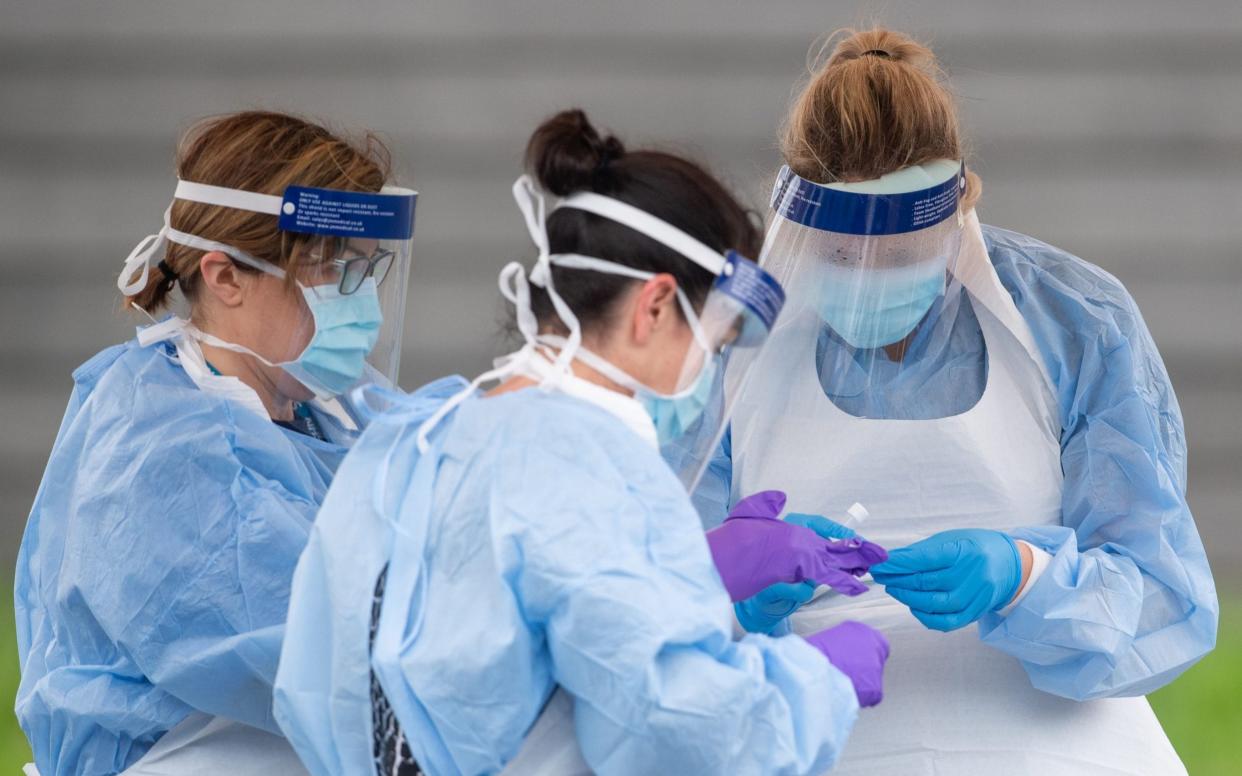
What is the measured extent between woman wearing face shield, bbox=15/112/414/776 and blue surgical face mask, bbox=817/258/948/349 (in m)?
0.60

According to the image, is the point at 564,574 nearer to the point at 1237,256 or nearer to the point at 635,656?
the point at 635,656

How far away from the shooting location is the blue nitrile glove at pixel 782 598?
1735 mm

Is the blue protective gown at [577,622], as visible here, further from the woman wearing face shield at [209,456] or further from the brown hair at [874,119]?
the brown hair at [874,119]

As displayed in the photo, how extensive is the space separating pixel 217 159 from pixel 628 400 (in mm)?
800

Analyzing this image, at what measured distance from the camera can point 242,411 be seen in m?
1.77

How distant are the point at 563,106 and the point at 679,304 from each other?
266 centimetres

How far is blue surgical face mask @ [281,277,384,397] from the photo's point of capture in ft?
6.09

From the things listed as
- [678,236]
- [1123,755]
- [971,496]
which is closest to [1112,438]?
[971,496]

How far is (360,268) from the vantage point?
74.5 inches


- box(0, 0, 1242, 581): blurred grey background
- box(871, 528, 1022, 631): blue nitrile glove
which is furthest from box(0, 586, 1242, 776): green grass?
box(871, 528, 1022, 631): blue nitrile glove

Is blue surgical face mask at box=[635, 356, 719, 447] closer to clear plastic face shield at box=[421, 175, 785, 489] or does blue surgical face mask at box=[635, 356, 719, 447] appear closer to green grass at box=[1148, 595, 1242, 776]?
clear plastic face shield at box=[421, 175, 785, 489]

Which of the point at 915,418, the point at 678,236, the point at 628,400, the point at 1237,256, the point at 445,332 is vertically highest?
the point at 678,236

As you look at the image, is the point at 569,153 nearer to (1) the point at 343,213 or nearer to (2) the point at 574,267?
(2) the point at 574,267

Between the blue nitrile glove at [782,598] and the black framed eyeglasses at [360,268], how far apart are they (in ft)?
2.16
